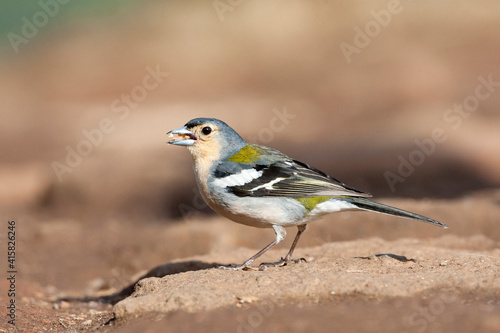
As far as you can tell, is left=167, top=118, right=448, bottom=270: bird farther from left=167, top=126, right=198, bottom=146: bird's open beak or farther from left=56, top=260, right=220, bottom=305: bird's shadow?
left=56, top=260, right=220, bottom=305: bird's shadow

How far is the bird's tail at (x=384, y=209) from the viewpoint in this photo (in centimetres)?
592

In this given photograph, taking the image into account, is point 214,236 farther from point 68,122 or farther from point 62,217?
point 68,122

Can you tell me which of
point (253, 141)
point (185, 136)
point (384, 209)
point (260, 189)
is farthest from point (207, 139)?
point (253, 141)

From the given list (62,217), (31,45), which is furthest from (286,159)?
(31,45)

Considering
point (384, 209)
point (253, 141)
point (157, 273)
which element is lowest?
point (157, 273)

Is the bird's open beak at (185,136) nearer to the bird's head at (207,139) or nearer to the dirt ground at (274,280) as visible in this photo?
the bird's head at (207,139)

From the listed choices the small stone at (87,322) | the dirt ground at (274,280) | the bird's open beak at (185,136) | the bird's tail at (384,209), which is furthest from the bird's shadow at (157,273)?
the bird's tail at (384,209)

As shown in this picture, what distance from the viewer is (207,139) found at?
672cm

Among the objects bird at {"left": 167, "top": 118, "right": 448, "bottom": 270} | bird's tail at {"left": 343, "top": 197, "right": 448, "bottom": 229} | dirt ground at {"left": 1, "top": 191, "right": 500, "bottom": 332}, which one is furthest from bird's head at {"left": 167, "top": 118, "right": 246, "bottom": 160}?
bird's tail at {"left": 343, "top": 197, "right": 448, "bottom": 229}

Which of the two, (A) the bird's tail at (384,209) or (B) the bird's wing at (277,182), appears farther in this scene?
(B) the bird's wing at (277,182)

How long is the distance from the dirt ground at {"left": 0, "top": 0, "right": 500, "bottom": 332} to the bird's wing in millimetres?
735

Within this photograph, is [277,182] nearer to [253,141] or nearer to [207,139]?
[207,139]

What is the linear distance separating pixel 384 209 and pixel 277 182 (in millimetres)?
1131

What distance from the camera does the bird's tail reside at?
233 inches
